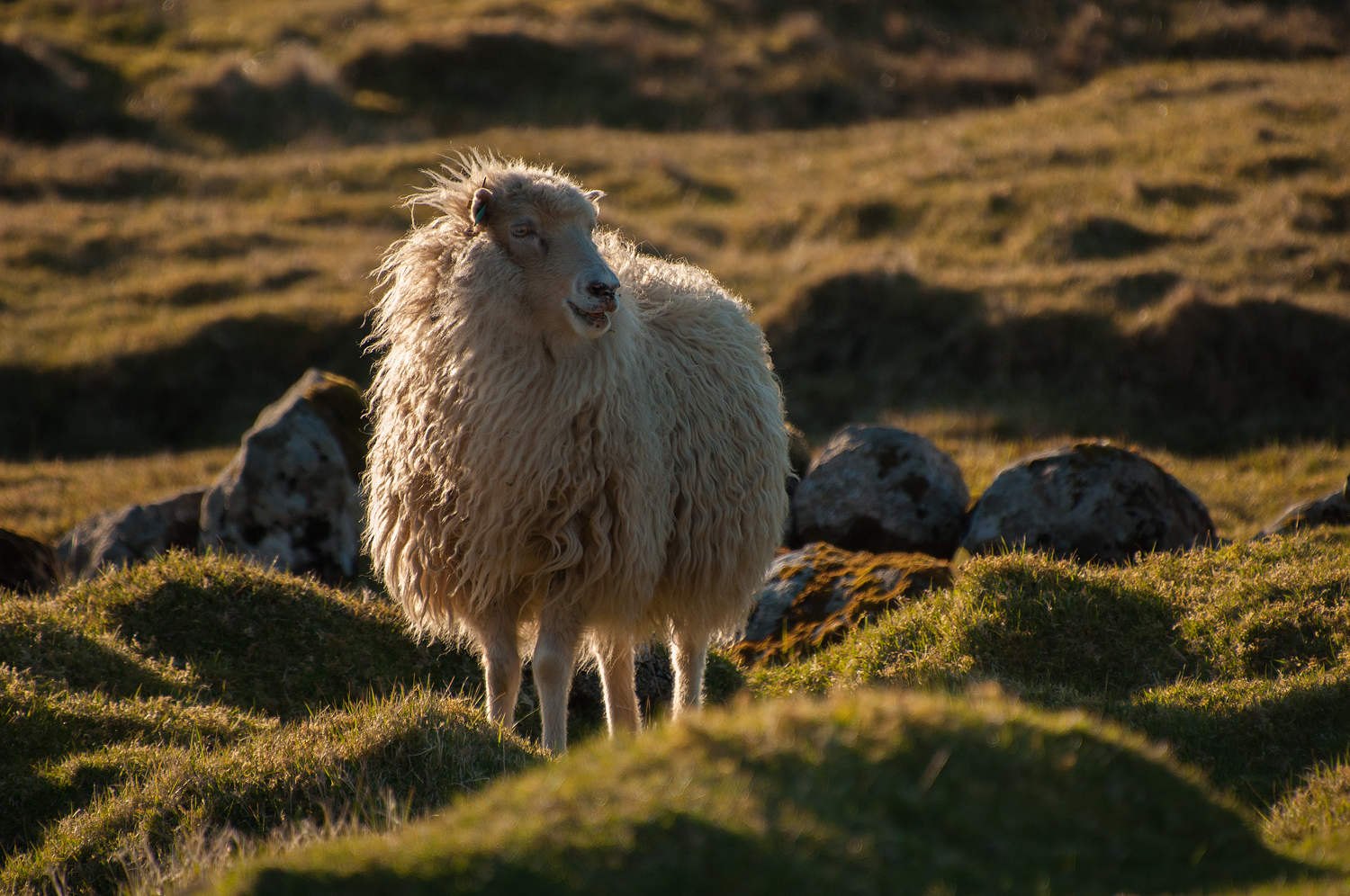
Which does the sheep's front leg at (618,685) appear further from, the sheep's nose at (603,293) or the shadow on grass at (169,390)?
the shadow on grass at (169,390)

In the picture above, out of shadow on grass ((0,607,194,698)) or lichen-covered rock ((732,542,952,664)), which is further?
lichen-covered rock ((732,542,952,664))

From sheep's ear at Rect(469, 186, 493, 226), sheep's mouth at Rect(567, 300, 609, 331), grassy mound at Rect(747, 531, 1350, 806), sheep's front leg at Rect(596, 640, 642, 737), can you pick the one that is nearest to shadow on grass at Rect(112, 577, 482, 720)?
sheep's front leg at Rect(596, 640, 642, 737)

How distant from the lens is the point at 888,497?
32.4 feet

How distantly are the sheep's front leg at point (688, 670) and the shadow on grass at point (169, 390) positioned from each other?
900 cm

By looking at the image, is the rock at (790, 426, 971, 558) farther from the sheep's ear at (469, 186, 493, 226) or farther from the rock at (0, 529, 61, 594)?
the rock at (0, 529, 61, 594)

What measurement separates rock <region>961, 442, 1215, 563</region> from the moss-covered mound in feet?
15.5

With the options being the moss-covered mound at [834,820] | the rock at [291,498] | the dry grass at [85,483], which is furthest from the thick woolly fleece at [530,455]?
the dry grass at [85,483]

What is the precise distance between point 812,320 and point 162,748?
1108cm

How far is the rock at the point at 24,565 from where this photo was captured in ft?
29.0

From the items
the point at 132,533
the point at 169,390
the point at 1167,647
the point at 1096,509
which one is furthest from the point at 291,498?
the point at 1167,647

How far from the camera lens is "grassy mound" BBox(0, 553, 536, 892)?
505cm

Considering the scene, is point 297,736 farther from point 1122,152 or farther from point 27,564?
point 1122,152

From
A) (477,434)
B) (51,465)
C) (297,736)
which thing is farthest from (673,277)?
(51,465)

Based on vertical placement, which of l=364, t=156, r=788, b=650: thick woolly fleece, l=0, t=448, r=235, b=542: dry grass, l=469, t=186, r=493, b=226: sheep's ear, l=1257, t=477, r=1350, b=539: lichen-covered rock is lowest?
l=0, t=448, r=235, b=542: dry grass
